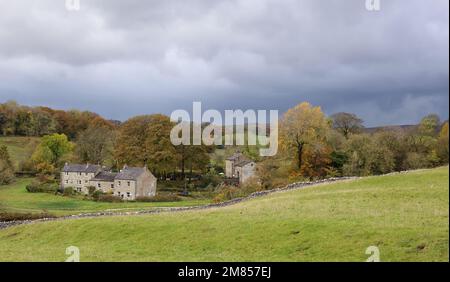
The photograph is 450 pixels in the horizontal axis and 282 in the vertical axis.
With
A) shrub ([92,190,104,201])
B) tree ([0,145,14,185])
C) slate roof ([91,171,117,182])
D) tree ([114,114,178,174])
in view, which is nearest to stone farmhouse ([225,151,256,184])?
tree ([114,114,178,174])

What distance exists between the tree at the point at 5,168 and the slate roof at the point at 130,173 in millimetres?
14757

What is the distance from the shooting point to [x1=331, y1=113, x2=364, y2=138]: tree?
7875 centimetres

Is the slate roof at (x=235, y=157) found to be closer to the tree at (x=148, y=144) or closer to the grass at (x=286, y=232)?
the tree at (x=148, y=144)

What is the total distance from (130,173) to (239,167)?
53.3ft

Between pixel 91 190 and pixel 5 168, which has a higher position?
pixel 5 168

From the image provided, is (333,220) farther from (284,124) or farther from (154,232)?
(284,124)

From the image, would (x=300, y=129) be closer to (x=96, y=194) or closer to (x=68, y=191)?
(x=96, y=194)

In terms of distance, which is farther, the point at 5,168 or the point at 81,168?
the point at 81,168

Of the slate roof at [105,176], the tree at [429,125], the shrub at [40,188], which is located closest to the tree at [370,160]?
the tree at [429,125]

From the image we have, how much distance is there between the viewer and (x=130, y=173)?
218 ft

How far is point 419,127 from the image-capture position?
228 ft

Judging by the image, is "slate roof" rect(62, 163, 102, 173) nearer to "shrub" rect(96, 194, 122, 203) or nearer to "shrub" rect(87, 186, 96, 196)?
"shrub" rect(87, 186, 96, 196)

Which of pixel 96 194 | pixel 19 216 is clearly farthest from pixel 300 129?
pixel 19 216

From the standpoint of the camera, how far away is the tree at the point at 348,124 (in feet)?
258
